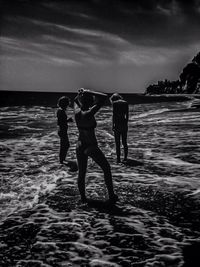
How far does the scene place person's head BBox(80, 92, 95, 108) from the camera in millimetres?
5258

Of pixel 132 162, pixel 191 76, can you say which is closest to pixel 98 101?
pixel 132 162

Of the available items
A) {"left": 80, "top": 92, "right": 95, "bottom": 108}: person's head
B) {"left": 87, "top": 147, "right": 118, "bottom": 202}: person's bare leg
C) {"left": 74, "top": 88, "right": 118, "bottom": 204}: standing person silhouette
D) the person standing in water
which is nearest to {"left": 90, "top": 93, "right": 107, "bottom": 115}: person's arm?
{"left": 74, "top": 88, "right": 118, "bottom": 204}: standing person silhouette

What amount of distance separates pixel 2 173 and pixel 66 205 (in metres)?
3.56

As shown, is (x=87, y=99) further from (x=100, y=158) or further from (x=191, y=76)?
(x=191, y=76)

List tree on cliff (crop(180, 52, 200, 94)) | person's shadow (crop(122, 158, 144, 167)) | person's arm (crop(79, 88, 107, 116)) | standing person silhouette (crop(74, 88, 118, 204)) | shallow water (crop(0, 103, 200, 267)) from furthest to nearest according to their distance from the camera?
tree on cliff (crop(180, 52, 200, 94)) → person's shadow (crop(122, 158, 144, 167)) → standing person silhouette (crop(74, 88, 118, 204)) → person's arm (crop(79, 88, 107, 116)) → shallow water (crop(0, 103, 200, 267))

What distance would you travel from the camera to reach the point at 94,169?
29.1 ft

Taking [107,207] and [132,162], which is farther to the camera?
[132,162]

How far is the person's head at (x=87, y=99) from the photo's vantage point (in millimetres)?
5258

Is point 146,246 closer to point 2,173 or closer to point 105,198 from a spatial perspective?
point 105,198

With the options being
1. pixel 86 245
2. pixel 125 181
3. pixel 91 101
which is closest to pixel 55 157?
pixel 125 181

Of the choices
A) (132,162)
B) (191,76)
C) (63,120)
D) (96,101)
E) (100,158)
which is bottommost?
(132,162)

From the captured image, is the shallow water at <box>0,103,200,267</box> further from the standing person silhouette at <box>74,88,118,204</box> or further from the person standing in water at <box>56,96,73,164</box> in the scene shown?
the standing person silhouette at <box>74,88,118,204</box>

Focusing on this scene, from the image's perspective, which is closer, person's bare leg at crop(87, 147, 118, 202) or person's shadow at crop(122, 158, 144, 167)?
person's bare leg at crop(87, 147, 118, 202)

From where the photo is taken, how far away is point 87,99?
17.3 ft
